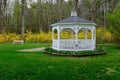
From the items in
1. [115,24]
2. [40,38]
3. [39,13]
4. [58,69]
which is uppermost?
[39,13]

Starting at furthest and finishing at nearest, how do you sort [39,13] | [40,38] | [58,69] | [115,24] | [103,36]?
1. [39,13]
2. [40,38]
3. [103,36]
4. [115,24]
5. [58,69]

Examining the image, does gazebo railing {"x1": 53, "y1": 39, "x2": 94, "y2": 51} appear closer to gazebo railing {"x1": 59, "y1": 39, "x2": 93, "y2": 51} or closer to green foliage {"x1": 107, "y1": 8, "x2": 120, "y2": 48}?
gazebo railing {"x1": 59, "y1": 39, "x2": 93, "y2": 51}

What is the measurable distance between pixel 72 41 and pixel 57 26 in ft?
6.34

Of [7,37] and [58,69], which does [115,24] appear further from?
[7,37]

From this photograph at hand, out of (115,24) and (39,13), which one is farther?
(39,13)

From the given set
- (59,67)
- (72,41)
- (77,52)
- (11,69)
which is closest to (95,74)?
(59,67)

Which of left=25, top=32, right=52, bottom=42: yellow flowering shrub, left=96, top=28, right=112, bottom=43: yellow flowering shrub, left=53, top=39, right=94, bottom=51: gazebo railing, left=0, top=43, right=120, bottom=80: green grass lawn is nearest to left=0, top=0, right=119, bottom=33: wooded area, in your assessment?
left=25, top=32, right=52, bottom=42: yellow flowering shrub

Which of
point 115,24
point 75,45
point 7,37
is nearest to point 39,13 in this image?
point 7,37

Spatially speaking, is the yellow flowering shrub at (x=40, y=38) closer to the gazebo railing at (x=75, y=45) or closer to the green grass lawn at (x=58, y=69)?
the gazebo railing at (x=75, y=45)

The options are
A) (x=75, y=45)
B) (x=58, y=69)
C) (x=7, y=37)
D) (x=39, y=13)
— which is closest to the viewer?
(x=58, y=69)

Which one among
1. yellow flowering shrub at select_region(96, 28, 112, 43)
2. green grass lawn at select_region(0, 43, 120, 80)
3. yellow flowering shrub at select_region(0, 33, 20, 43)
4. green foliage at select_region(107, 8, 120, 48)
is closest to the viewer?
green grass lawn at select_region(0, 43, 120, 80)

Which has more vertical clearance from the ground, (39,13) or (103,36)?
(39,13)

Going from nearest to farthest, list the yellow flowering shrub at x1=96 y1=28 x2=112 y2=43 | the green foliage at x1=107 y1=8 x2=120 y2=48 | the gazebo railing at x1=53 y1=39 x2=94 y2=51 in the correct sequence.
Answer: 1. the gazebo railing at x1=53 y1=39 x2=94 y2=51
2. the green foliage at x1=107 y1=8 x2=120 y2=48
3. the yellow flowering shrub at x1=96 y1=28 x2=112 y2=43

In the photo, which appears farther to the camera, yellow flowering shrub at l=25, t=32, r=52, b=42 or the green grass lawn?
yellow flowering shrub at l=25, t=32, r=52, b=42
